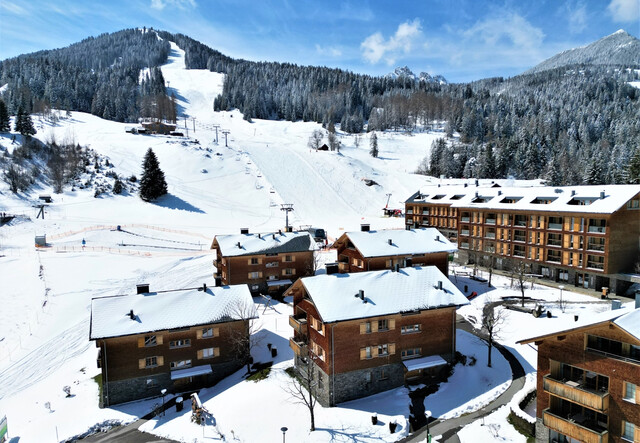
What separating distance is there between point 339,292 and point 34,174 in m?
93.5

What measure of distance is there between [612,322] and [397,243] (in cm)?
3386

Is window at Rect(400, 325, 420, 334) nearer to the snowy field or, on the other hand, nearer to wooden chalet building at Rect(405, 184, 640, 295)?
the snowy field

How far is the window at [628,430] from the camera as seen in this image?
63.6 feet

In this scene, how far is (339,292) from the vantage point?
3238 cm

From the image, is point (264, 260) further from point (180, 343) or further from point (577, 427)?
point (577, 427)

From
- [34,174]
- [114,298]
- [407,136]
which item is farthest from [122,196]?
[407,136]

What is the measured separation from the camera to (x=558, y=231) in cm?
5581

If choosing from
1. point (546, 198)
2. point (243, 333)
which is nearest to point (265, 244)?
point (243, 333)

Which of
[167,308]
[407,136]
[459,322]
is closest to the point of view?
[167,308]

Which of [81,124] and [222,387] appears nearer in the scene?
[222,387]

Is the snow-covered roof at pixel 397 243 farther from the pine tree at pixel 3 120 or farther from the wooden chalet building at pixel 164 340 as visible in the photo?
the pine tree at pixel 3 120

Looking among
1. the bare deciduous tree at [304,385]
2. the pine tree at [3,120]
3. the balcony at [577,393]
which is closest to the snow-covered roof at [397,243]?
the bare deciduous tree at [304,385]

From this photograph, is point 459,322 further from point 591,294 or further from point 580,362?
point 580,362

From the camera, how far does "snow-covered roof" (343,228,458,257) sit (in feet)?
167
